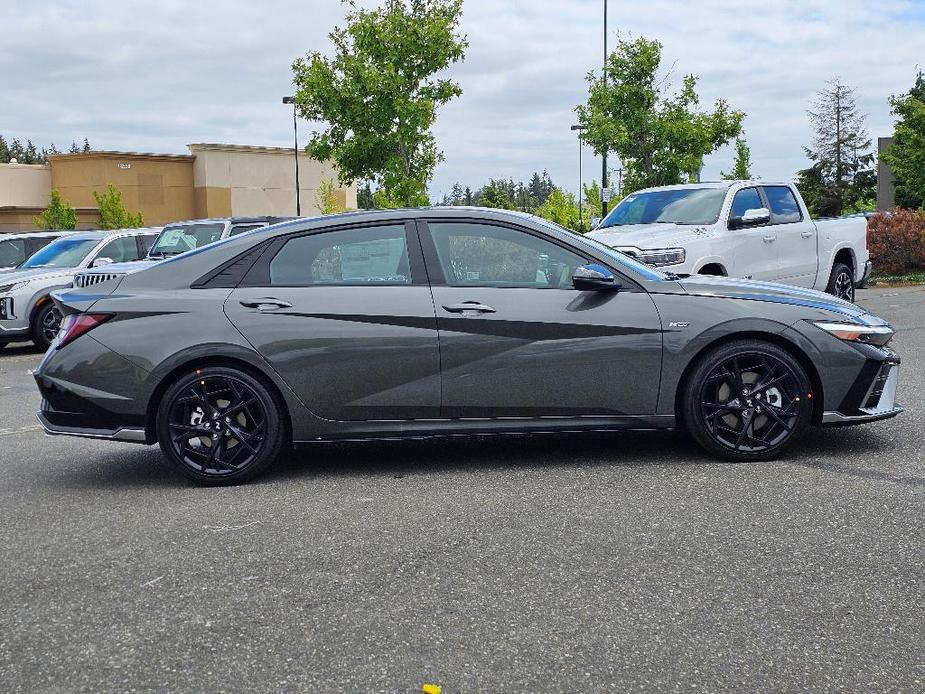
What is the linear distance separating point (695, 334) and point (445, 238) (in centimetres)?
153

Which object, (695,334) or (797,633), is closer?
(797,633)

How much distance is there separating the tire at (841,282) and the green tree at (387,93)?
16.4 m

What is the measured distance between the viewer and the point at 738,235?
1310 cm

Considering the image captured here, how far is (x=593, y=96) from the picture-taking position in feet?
106

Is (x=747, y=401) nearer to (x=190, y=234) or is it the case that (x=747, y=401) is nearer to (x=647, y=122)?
(x=190, y=234)

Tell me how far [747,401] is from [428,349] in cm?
186

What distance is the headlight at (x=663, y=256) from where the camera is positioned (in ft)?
40.0

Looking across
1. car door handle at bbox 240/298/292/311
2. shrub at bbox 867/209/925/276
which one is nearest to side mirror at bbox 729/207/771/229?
car door handle at bbox 240/298/292/311

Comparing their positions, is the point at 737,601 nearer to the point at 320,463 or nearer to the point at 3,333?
the point at 320,463

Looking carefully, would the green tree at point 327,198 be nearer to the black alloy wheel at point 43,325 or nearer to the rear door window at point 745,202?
the black alloy wheel at point 43,325

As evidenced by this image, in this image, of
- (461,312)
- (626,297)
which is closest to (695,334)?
(626,297)

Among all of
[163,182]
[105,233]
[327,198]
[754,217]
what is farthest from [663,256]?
[163,182]

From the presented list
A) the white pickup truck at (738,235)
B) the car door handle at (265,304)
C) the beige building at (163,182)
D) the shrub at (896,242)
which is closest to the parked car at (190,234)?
the white pickup truck at (738,235)

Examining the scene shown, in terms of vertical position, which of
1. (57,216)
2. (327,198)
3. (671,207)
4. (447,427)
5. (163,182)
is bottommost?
(447,427)
